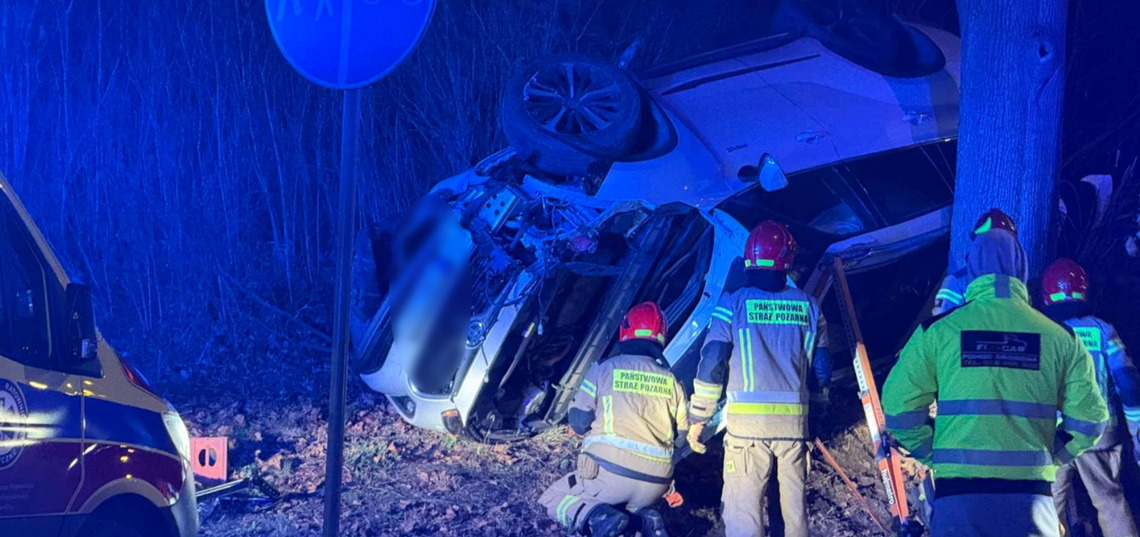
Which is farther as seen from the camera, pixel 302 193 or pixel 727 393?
pixel 302 193

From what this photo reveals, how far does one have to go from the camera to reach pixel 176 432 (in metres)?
4.07

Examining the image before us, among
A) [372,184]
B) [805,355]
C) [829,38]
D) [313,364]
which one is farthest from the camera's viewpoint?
[372,184]

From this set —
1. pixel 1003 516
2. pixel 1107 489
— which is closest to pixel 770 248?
pixel 1003 516

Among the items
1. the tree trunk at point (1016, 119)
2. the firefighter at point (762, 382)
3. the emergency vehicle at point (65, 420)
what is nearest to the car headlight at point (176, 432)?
the emergency vehicle at point (65, 420)

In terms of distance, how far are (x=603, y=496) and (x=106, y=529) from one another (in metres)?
2.70

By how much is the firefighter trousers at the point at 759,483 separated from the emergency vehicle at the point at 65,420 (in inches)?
109

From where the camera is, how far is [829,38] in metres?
7.41

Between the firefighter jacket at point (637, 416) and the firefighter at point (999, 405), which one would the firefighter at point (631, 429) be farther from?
the firefighter at point (999, 405)

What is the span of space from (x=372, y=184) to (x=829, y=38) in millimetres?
4687

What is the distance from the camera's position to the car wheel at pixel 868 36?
723 centimetres

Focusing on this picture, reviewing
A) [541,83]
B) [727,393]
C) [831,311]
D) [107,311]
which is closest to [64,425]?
[727,393]

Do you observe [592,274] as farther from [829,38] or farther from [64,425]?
[64,425]

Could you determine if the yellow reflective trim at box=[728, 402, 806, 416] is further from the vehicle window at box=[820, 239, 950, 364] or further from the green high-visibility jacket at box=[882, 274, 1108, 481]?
the green high-visibility jacket at box=[882, 274, 1108, 481]

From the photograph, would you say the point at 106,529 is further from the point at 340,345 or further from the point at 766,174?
the point at 766,174
